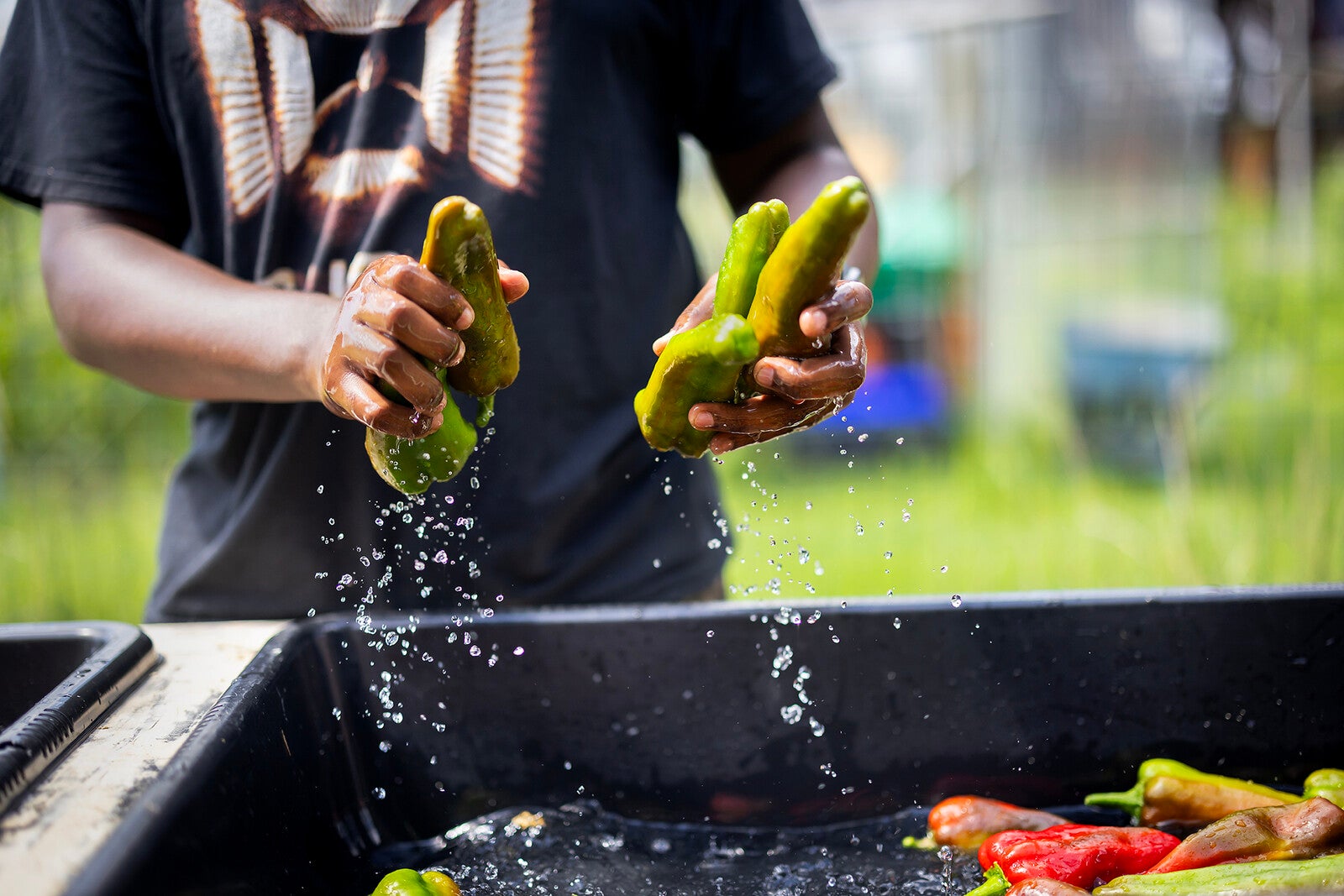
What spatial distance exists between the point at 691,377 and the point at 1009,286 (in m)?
4.41

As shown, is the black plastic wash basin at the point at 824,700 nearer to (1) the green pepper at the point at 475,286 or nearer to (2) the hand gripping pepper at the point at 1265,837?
(2) the hand gripping pepper at the point at 1265,837

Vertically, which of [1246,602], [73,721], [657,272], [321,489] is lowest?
[1246,602]

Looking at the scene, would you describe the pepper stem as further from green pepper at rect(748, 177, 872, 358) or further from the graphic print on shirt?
the graphic print on shirt

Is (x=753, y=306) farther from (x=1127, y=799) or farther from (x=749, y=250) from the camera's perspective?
(x=1127, y=799)

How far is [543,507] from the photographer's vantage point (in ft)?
4.82

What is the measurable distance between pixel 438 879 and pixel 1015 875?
1.92 feet

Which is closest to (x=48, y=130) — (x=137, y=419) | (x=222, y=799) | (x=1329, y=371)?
(x=222, y=799)

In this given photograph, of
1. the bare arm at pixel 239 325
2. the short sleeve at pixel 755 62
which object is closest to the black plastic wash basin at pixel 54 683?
the bare arm at pixel 239 325

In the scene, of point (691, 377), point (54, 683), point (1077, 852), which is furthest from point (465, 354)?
point (1077, 852)

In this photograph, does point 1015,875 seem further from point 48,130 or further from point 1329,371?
point 1329,371

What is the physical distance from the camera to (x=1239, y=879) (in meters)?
1.06

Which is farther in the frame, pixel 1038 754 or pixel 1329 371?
pixel 1329 371

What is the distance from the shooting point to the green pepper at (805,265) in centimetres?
101

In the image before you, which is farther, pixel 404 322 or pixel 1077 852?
pixel 1077 852
